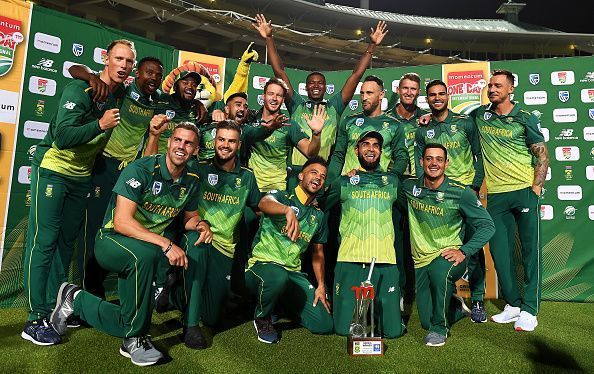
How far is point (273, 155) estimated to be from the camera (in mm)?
4801

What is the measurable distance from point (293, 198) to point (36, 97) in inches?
130

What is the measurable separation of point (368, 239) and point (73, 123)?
9.12 feet

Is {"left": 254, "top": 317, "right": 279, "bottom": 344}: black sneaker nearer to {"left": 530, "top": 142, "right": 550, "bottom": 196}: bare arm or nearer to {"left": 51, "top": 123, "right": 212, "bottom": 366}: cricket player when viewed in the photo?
{"left": 51, "top": 123, "right": 212, "bottom": 366}: cricket player

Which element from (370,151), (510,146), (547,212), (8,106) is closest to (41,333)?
(8,106)

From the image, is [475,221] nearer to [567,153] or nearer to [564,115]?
[567,153]

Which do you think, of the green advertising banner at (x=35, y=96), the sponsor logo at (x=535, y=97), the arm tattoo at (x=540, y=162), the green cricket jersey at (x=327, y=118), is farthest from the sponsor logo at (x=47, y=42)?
the sponsor logo at (x=535, y=97)

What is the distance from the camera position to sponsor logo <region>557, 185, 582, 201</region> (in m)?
5.86

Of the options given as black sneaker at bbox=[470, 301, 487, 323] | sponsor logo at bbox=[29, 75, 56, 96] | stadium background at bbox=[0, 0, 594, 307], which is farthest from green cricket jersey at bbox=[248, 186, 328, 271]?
sponsor logo at bbox=[29, 75, 56, 96]

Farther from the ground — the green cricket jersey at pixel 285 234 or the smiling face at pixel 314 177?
the smiling face at pixel 314 177

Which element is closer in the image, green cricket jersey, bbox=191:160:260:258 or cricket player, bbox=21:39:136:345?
cricket player, bbox=21:39:136:345

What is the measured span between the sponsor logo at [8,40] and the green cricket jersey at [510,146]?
539cm

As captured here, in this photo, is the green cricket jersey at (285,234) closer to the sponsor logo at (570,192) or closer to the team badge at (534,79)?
the sponsor logo at (570,192)

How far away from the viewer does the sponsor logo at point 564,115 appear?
19.4ft

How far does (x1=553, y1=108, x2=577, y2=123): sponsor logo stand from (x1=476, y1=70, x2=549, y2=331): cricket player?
1729 mm
